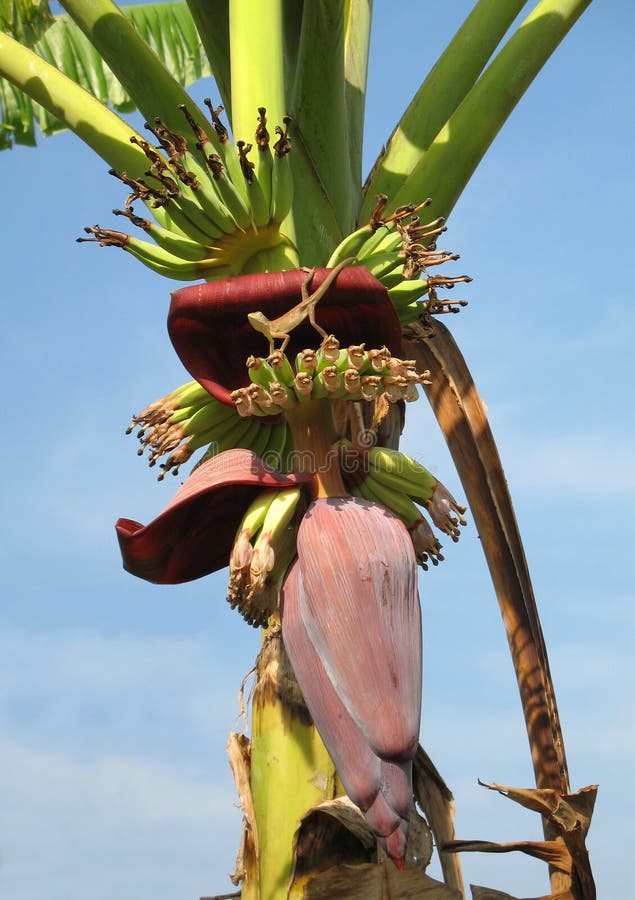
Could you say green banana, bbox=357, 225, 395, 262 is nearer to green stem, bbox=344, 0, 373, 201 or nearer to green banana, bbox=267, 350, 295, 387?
green banana, bbox=267, 350, 295, 387

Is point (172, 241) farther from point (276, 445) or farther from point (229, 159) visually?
point (276, 445)

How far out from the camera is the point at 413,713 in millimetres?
1762

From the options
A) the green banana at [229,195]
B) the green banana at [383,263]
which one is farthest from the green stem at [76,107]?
the green banana at [383,263]

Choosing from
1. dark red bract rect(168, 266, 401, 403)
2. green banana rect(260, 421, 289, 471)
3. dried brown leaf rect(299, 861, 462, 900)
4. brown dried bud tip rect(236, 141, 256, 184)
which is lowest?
dried brown leaf rect(299, 861, 462, 900)

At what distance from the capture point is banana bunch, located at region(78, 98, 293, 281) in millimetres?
2100

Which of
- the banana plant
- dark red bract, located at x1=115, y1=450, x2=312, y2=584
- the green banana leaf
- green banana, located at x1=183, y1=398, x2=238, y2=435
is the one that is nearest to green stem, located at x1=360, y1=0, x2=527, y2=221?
the banana plant

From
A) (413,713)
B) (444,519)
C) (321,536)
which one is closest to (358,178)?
(444,519)

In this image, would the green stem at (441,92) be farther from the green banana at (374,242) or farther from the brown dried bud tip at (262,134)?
the brown dried bud tip at (262,134)

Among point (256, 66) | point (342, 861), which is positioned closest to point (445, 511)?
point (342, 861)

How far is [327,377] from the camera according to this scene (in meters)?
1.99

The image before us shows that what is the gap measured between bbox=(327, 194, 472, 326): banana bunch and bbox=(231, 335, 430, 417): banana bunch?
0.74 feet

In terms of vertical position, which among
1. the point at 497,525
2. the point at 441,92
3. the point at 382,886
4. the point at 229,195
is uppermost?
the point at 441,92

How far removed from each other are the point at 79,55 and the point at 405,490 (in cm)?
401

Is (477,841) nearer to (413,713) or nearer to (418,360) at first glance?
(413,713)
